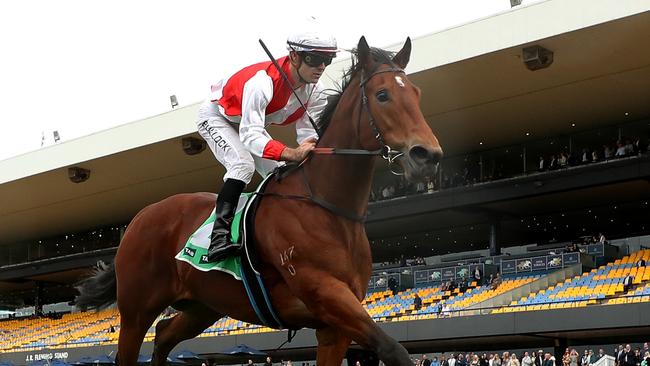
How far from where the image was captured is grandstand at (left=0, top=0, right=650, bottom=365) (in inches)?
858

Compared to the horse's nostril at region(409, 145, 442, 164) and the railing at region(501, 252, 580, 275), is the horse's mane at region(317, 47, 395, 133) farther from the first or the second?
the railing at region(501, 252, 580, 275)

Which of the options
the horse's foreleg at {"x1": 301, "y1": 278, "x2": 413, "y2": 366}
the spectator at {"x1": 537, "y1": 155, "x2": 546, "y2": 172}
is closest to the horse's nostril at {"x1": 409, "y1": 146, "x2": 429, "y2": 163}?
the horse's foreleg at {"x1": 301, "y1": 278, "x2": 413, "y2": 366}

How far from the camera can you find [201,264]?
19.9ft

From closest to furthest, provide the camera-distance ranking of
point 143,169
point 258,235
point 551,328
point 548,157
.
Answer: point 258,235 < point 551,328 < point 548,157 < point 143,169

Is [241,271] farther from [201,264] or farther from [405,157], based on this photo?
[405,157]

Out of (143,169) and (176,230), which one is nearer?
(176,230)

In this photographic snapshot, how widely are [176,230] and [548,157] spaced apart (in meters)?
22.7

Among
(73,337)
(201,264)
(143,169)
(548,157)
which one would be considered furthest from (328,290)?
(73,337)

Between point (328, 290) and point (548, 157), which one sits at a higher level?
point (548, 157)

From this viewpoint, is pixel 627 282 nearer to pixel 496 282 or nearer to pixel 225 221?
pixel 496 282

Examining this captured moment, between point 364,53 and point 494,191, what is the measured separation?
22.7m

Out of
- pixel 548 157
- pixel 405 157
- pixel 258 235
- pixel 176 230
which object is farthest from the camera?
pixel 548 157

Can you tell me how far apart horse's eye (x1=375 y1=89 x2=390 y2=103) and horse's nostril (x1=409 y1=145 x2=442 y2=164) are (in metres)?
0.43

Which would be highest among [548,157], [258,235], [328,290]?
[548,157]
